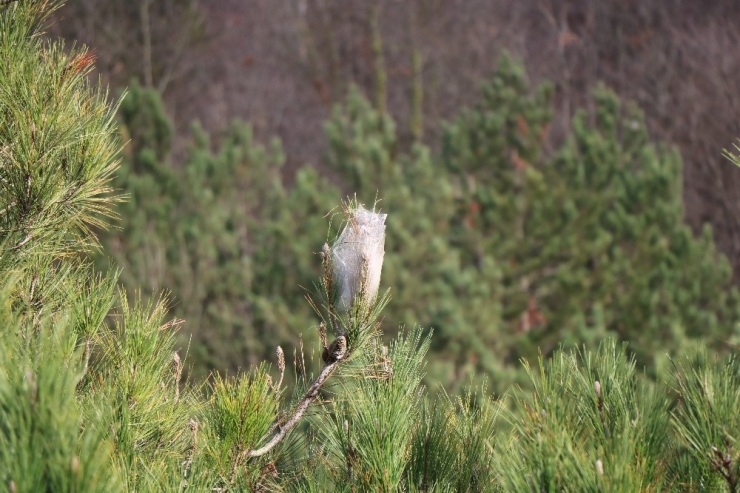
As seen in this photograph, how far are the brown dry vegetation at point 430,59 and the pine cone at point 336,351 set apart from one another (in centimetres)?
917

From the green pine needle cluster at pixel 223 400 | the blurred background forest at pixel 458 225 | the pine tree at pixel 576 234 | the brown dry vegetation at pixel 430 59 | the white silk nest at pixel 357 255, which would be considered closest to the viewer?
the green pine needle cluster at pixel 223 400

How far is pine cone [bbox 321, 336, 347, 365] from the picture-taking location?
161 centimetres

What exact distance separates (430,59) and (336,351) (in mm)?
14352

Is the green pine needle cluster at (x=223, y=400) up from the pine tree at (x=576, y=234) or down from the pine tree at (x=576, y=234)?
up

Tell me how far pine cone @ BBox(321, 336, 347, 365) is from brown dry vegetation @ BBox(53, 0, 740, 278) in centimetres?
917

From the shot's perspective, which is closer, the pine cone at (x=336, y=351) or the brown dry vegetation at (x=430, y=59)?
the pine cone at (x=336, y=351)

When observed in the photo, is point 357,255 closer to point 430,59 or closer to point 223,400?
point 223,400

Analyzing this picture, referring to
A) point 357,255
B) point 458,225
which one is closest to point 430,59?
point 458,225

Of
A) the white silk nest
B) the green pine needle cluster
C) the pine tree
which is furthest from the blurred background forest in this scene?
the white silk nest

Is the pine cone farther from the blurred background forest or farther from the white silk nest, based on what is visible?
the blurred background forest

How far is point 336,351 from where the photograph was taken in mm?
1623

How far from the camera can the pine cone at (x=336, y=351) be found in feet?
5.27

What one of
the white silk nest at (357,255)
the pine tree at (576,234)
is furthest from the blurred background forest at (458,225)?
the white silk nest at (357,255)

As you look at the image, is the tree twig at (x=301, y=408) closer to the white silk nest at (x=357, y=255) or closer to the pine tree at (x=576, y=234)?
the white silk nest at (x=357, y=255)
